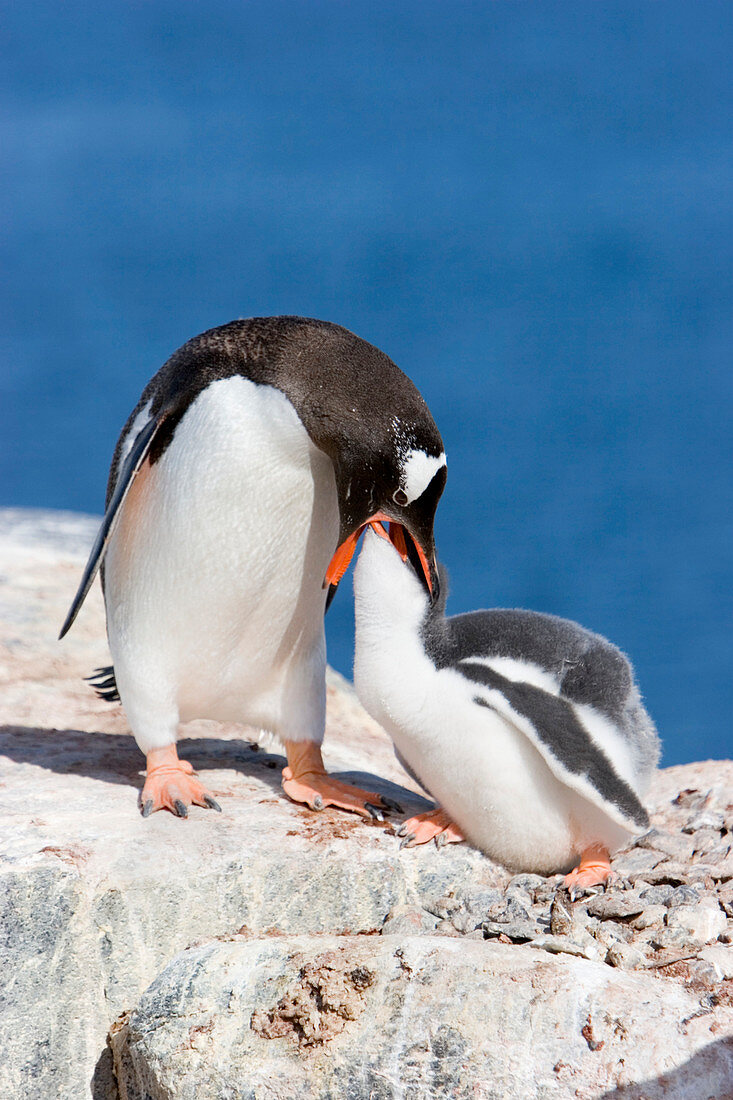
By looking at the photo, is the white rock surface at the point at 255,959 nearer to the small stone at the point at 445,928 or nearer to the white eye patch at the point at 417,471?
the small stone at the point at 445,928

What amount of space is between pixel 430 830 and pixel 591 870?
332 mm

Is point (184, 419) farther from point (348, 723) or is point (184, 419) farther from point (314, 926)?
point (348, 723)

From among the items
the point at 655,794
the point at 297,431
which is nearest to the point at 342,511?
the point at 297,431

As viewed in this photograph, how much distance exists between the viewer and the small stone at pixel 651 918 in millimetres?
2055

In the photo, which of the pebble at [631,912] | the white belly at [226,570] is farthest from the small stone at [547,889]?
the white belly at [226,570]

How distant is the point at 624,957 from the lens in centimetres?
179

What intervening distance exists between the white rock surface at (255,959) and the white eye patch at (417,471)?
0.73m

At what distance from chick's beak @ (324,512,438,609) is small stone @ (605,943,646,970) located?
2.59 feet

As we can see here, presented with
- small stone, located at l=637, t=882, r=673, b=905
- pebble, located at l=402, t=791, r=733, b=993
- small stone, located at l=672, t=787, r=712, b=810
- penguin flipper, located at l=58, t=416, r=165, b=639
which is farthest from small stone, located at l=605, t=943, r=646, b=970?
penguin flipper, located at l=58, t=416, r=165, b=639

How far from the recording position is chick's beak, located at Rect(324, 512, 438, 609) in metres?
2.31

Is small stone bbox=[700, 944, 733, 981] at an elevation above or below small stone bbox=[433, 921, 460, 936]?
below

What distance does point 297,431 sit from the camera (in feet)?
7.64

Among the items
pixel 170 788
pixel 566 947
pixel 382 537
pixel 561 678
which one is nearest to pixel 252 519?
pixel 382 537

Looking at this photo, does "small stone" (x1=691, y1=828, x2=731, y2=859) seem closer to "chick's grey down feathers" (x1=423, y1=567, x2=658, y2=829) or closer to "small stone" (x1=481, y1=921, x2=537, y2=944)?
"chick's grey down feathers" (x1=423, y1=567, x2=658, y2=829)
